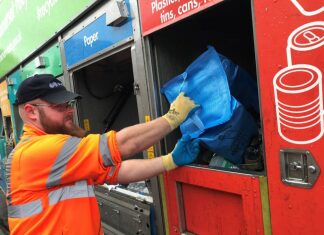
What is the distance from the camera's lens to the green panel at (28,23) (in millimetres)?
2965

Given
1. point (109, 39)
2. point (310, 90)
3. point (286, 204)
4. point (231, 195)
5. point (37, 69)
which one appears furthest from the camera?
point (37, 69)

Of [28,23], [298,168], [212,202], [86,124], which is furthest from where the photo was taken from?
[28,23]

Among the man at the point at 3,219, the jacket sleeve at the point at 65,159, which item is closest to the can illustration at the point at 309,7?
the jacket sleeve at the point at 65,159

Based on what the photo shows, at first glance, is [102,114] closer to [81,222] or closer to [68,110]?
[68,110]

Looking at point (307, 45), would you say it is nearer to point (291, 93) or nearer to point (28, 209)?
point (291, 93)

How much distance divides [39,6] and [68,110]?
2095 mm

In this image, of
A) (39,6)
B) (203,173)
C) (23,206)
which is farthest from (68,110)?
(39,6)

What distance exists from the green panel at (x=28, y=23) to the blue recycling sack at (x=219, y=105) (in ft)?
3.68

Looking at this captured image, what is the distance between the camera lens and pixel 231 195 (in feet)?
5.26

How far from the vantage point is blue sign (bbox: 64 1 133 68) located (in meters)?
2.18

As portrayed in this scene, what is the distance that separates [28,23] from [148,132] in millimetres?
3007

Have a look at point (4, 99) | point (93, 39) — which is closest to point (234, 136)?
point (93, 39)

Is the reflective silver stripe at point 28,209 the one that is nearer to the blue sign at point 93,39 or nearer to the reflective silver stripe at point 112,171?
the reflective silver stripe at point 112,171

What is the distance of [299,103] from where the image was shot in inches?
46.8
